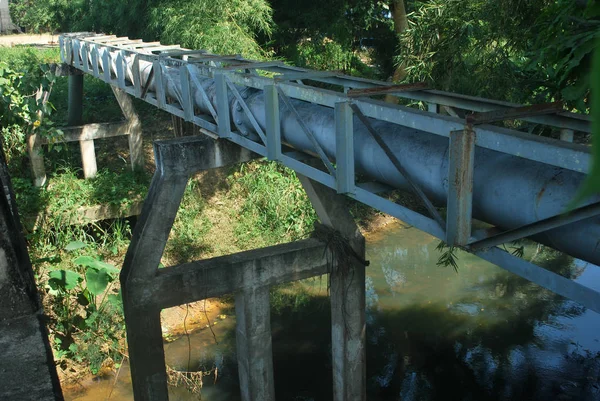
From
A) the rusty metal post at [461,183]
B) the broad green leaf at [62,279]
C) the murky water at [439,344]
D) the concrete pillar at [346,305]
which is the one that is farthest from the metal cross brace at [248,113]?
the murky water at [439,344]

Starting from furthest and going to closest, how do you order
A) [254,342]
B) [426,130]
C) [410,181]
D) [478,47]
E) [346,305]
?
1. [478,47]
2. [346,305]
3. [254,342]
4. [410,181]
5. [426,130]

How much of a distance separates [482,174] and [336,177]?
123 centimetres

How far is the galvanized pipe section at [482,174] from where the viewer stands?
3133 millimetres

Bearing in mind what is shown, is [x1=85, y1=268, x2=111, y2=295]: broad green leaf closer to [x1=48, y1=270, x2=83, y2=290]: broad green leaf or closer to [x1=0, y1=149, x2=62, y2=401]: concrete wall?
[x1=48, y1=270, x2=83, y2=290]: broad green leaf

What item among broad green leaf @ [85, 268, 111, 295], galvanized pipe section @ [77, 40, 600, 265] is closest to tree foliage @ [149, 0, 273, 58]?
broad green leaf @ [85, 268, 111, 295]

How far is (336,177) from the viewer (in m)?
4.57

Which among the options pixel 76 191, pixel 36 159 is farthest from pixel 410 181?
pixel 36 159

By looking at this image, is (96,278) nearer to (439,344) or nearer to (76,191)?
(76,191)

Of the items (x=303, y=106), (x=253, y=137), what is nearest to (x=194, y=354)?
(x=253, y=137)

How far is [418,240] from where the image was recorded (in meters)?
14.1

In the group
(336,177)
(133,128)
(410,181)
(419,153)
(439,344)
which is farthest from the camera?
(133,128)

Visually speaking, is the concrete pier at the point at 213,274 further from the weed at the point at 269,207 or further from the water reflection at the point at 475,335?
the weed at the point at 269,207

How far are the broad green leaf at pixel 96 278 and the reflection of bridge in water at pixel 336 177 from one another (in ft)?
7.56

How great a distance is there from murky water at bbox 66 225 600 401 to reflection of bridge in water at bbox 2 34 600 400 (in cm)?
181
